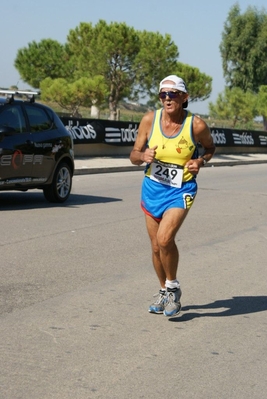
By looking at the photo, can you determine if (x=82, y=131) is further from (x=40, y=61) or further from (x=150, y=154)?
(x=40, y=61)

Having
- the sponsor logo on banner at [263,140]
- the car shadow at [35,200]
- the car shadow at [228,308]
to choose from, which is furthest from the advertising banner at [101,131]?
the car shadow at [228,308]

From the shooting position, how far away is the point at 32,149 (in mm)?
14195

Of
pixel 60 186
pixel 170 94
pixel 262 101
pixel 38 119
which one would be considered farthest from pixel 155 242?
pixel 262 101

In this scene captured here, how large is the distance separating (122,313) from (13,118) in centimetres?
776

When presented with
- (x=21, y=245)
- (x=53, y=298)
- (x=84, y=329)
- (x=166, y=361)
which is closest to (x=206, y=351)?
(x=166, y=361)

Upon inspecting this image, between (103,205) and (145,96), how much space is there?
58.0 metres

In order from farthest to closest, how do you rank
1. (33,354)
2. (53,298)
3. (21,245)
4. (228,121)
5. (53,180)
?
(228,121) < (53,180) < (21,245) < (53,298) < (33,354)

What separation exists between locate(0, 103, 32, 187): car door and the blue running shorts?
23.5ft

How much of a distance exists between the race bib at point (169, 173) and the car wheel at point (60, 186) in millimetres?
8360

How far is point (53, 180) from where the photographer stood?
1491 centimetres

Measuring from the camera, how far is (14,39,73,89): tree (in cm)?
8456

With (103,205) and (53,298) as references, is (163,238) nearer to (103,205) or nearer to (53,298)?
(53,298)

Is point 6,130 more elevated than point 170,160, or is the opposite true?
point 170,160

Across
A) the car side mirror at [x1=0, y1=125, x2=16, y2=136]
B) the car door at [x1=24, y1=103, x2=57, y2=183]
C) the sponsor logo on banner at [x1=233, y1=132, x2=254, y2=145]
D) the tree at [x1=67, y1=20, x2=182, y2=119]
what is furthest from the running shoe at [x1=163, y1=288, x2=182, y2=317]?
the tree at [x1=67, y1=20, x2=182, y2=119]
